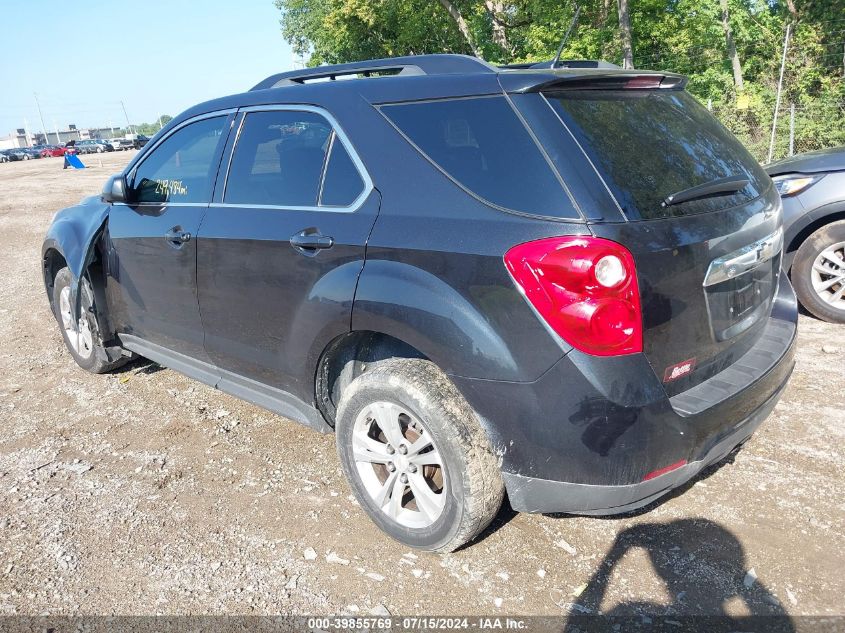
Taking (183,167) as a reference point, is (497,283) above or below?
below

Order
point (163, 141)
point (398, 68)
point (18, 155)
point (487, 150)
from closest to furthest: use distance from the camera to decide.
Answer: point (487, 150)
point (398, 68)
point (163, 141)
point (18, 155)

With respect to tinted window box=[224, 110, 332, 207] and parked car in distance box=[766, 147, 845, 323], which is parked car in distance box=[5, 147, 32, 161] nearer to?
tinted window box=[224, 110, 332, 207]

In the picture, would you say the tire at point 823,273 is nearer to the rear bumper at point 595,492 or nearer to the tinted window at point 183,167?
the rear bumper at point 595,492

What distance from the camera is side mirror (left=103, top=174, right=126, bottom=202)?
13.4ft

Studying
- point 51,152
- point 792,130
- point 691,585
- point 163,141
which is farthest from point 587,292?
point 51,152

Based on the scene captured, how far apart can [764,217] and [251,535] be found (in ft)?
8.38

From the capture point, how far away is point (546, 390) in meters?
2.23

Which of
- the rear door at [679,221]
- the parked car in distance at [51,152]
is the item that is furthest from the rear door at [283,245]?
the parked car in distance at [51,152]

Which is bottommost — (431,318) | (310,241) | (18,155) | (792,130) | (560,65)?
(18,155)

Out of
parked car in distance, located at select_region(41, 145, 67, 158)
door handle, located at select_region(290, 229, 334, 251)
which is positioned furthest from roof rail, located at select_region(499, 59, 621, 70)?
parked car in distance, located at select_region(41, 145, 67, 158)

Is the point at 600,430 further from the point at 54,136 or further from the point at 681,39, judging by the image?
the point at 54,136

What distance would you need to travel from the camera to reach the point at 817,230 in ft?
16.6

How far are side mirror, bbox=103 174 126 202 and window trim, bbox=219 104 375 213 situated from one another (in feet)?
3.17

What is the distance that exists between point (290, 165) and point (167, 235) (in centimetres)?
97
